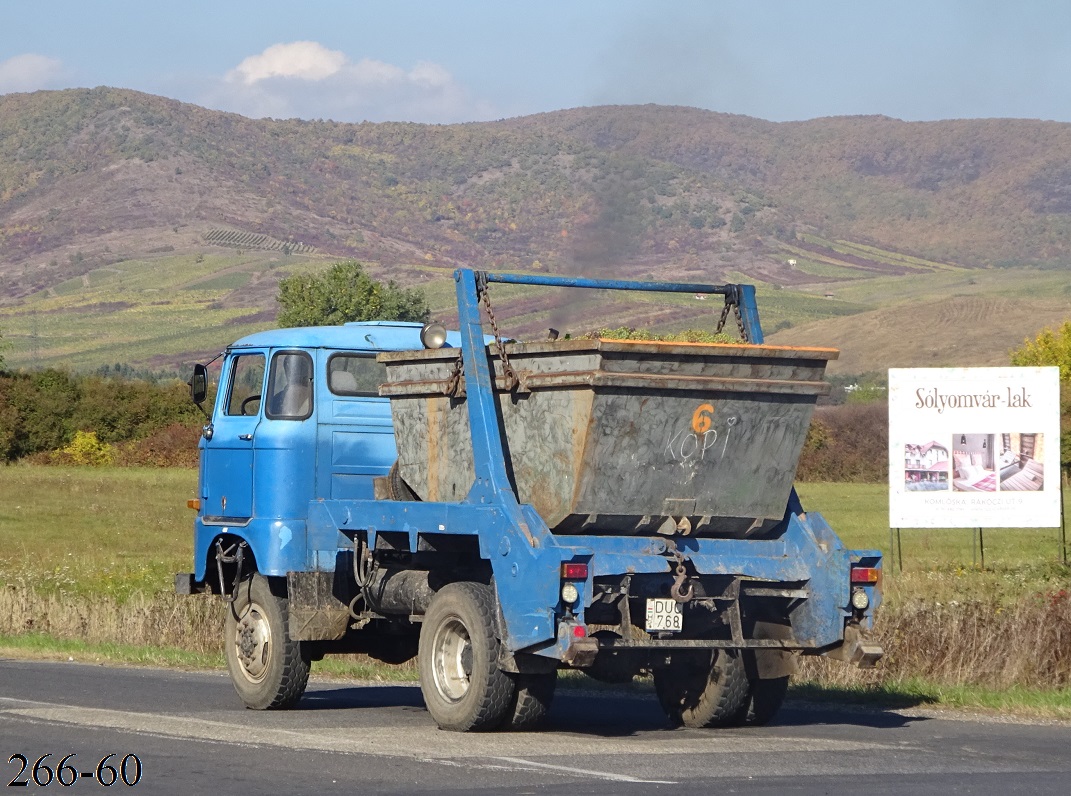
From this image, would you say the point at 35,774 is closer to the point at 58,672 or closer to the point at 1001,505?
the point at 58,672

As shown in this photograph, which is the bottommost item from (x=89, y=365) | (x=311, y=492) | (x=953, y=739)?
(x=953, y=739)

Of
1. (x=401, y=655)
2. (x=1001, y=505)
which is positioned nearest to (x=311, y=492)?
(x=401, y=655)

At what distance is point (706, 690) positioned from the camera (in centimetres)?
1247

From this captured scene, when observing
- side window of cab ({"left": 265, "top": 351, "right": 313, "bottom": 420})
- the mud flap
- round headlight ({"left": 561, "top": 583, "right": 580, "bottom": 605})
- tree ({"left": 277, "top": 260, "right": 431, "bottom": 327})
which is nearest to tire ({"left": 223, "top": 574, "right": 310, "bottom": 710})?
side window of cab ({"left": 265, "top": 351, "right": 313, "bottom": 420})

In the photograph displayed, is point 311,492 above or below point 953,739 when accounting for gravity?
above

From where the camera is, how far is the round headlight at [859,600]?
11891 mm

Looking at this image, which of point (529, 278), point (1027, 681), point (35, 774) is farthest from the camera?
point (1027, 681)

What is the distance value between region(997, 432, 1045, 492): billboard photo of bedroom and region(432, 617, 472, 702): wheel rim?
1473 centimetres

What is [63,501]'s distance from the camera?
55844 mm

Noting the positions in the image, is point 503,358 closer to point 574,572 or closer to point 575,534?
point 575,534

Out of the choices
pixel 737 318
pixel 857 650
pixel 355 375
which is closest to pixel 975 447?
pixel 737 318

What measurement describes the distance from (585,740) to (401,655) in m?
3.15

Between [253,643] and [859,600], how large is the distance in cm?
519

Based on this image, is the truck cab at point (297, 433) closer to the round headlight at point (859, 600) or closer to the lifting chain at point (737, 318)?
the lifting chain at point (737, 318)
